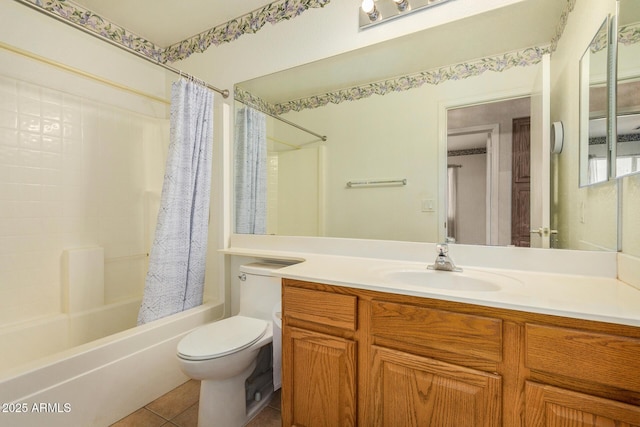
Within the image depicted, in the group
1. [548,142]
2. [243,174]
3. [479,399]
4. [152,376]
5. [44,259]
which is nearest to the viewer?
[479,399]

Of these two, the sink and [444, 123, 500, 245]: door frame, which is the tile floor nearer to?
the sink

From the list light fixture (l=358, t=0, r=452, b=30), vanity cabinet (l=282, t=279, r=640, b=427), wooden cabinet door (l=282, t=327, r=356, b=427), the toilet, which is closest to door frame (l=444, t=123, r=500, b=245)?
vanity cabinet (l=282, t=279, r=640, b=427)

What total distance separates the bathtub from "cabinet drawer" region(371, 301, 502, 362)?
1295 mm

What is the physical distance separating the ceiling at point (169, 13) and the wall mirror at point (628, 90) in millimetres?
1818

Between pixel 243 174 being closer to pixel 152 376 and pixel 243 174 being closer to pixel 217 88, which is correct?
pixel 217 88

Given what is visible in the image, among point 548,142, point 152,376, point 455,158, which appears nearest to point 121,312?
point 152,376

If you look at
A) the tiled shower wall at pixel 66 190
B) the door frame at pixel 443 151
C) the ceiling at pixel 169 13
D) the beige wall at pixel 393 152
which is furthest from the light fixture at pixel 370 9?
the tiled shower wall at pixel 66 190

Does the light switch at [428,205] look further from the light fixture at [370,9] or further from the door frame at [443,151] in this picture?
the light fixture at [370,9]

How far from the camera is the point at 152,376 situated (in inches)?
61.1

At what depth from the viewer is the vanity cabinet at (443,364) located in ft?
2.35

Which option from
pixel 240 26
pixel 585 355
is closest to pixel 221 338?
pixel 585 355

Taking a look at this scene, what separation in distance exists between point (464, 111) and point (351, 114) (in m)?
0.60

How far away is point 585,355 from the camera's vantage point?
0.73 metres

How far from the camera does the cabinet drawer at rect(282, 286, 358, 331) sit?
41.3 inches
